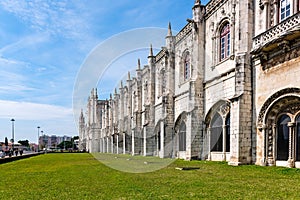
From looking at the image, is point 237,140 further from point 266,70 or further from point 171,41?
point 171,41

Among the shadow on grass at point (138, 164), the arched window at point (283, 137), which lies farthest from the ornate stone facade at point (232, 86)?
the shadow on grass at point (138, 164)

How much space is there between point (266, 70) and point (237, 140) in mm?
4279

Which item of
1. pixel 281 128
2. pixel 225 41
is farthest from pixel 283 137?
pixel 225 41

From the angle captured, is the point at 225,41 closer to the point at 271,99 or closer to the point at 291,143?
the point at 271,99

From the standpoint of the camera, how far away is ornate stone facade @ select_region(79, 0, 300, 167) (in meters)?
15.1

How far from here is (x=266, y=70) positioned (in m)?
16.5

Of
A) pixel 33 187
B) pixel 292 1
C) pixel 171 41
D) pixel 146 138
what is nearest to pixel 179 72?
pixel 171 41

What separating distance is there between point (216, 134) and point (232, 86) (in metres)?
4.36

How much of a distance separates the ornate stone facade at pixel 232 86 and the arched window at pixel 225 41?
0.07m

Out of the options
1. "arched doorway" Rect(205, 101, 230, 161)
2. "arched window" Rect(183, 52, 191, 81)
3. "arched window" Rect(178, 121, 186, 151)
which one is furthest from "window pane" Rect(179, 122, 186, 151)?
"arched doorway" Rect(205, 101, 230, 161)

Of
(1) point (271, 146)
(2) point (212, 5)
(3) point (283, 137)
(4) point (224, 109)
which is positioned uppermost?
(2) point (212, 5)

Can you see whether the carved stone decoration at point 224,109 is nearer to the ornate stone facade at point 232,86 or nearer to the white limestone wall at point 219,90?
the ornate stone facade at point 232,86

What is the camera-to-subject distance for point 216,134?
22.5m

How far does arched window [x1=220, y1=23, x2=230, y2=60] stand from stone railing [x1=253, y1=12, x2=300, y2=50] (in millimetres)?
4474
